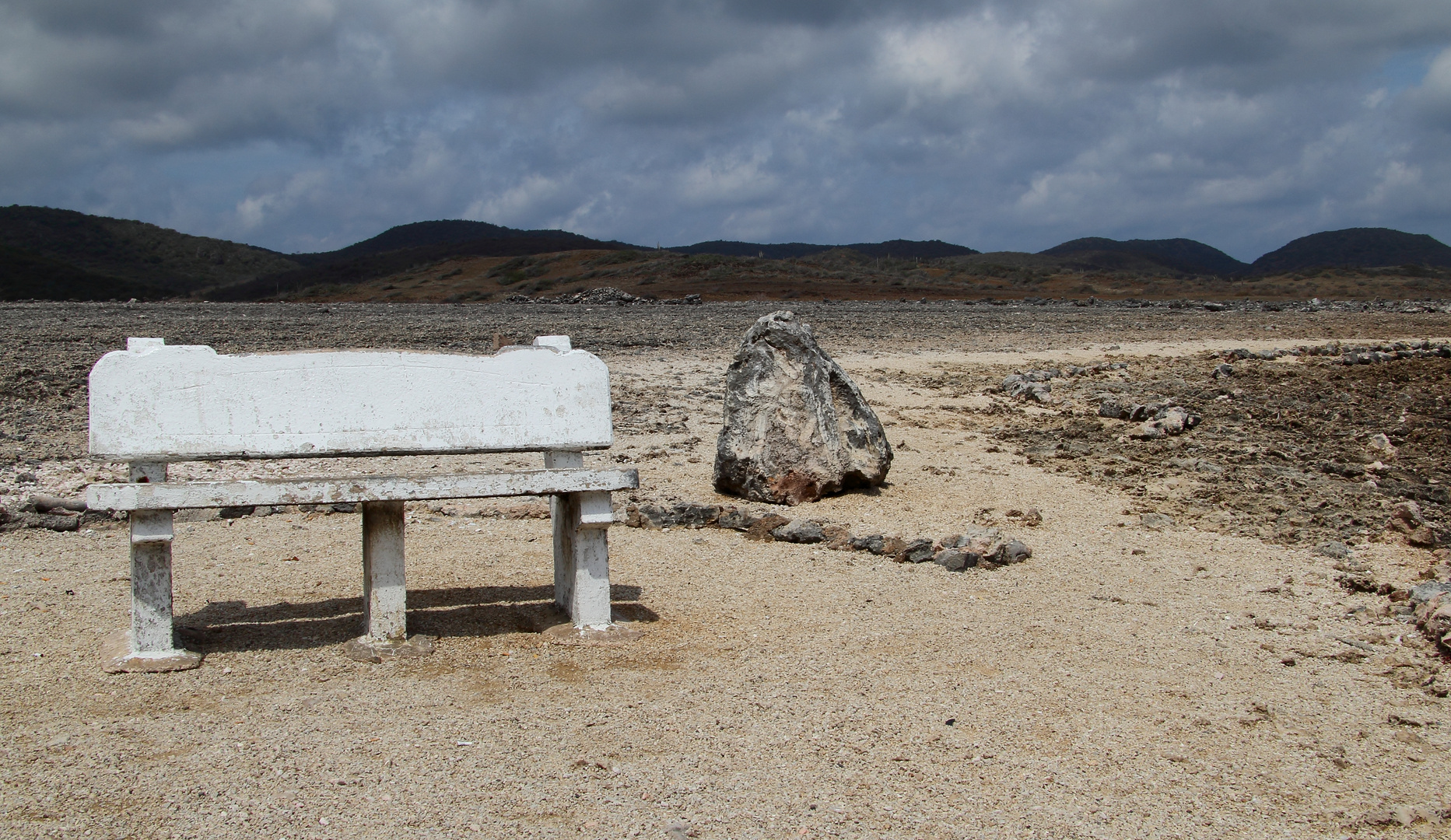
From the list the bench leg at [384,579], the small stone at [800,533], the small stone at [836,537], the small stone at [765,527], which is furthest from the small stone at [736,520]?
the bench leg at [384,579]

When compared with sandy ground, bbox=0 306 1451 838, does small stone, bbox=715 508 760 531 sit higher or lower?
higher

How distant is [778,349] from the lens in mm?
8594

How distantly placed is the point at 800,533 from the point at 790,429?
1346 millimetres

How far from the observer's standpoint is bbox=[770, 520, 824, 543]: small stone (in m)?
7.08

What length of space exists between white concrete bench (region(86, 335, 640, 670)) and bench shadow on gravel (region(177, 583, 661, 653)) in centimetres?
27

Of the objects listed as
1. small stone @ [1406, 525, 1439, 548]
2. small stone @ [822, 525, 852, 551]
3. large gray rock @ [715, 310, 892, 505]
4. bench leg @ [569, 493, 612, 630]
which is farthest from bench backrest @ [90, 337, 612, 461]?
small stone @ [1406, 525, 1439, 548]

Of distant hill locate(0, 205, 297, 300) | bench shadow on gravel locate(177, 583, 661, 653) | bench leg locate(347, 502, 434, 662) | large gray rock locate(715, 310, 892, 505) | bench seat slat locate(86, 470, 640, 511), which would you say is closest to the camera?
bench seat slat locate(86, 470, 640, 511)

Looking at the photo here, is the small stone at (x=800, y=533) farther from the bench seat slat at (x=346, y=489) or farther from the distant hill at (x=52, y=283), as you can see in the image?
the distant hill at (x=52, y=283)

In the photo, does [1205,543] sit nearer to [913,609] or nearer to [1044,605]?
[1044,605]

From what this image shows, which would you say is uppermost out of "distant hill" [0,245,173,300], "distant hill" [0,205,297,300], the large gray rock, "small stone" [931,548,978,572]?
"distant hill" [0,205,297,300]

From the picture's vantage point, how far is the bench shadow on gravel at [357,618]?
5.20m


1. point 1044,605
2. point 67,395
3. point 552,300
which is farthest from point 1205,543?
point 552,300

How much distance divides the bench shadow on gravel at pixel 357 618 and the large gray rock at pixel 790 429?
7.54 feet

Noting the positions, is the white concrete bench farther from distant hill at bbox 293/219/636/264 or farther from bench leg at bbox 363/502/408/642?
distant hill at bbox 293/219/636/264
